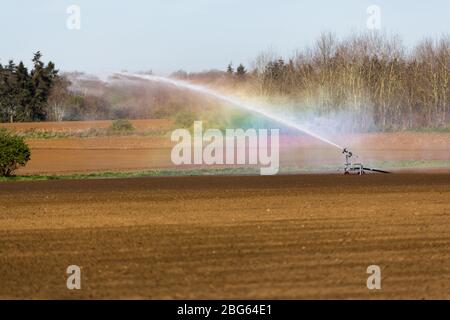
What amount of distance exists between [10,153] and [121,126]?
146 feet

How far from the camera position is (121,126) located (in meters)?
93.7

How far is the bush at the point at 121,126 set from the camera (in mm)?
92719

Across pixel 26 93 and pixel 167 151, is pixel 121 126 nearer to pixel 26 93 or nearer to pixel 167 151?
pixel 167 151

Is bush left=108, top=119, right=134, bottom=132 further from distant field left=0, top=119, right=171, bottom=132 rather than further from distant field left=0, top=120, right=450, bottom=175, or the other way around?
distant field left=0, top=120, right=450, bottom=175

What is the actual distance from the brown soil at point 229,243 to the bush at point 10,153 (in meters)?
14.3

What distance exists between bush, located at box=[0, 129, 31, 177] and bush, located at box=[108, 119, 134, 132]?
41.8m

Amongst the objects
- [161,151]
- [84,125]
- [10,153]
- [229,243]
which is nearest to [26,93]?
[84,125]

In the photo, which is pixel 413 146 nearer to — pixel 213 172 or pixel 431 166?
pixel 431 166

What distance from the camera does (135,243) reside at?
19.3 metres

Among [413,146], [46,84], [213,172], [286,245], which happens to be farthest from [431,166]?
[46,84]

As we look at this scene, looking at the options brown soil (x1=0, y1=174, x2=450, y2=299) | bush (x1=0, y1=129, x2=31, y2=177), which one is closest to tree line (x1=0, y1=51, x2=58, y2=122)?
bush (x1=0, y1=129, x2=31, y2=177)

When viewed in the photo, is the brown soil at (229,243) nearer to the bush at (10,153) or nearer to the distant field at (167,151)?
the bush at (10,153)

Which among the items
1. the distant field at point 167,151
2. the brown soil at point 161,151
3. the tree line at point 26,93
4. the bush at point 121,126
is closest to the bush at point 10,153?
the distant field at point 167,151

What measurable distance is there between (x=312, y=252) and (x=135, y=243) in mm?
4000
